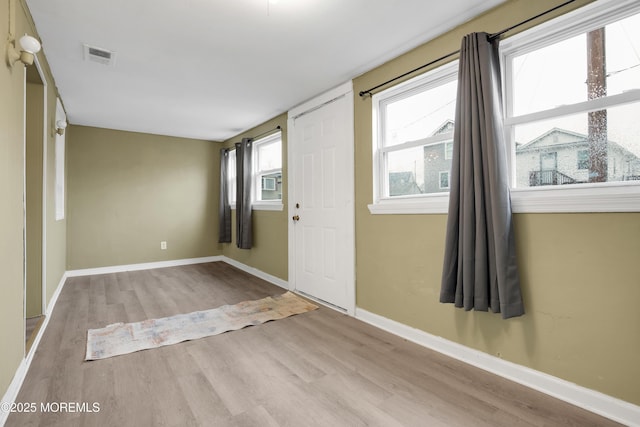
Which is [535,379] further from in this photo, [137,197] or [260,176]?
[137,197]

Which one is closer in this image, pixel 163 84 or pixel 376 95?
pixel 376 95

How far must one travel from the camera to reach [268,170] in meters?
4.65

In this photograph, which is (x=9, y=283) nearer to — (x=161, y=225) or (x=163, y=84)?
(x=163, y=84)

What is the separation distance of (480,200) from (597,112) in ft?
2.34

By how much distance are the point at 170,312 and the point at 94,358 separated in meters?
0.99

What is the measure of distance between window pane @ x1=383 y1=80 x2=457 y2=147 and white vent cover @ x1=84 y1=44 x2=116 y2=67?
2363mm

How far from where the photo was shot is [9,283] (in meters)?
1.72

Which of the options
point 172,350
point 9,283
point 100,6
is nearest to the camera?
point 9,283

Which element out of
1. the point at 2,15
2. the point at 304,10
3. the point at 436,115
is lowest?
the point at 436,115

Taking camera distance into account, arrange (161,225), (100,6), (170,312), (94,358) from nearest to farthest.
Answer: (100,6) < (94,358) < (170,312) < (161,225)

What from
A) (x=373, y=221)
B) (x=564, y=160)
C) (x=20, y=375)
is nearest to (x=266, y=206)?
(x=373, y=221)

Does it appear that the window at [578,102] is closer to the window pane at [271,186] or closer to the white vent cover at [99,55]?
the white vent cover at [99,55]

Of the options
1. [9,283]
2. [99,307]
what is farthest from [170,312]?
[9,283]

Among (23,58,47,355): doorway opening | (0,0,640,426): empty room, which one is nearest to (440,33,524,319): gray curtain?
(0,0,640,426): empty room
